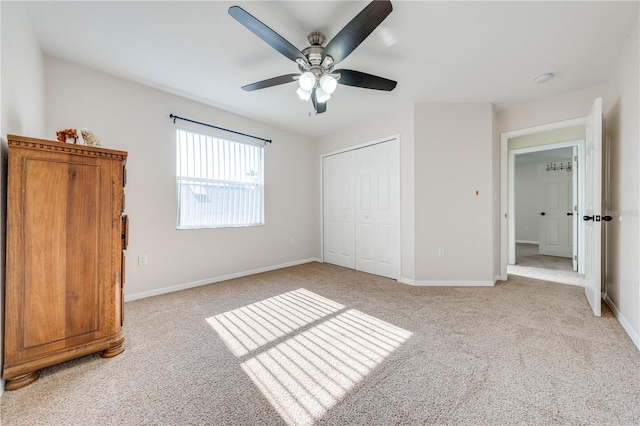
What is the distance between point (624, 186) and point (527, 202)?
612 centimetres

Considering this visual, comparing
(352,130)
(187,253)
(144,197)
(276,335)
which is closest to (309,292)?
(276,335)

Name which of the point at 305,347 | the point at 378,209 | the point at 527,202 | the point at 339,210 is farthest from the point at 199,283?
the point at 527,202

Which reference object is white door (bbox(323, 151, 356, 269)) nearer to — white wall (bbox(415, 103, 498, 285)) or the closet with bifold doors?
the closet with bifold doors

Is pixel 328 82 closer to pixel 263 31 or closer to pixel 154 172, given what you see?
pixel 263 31

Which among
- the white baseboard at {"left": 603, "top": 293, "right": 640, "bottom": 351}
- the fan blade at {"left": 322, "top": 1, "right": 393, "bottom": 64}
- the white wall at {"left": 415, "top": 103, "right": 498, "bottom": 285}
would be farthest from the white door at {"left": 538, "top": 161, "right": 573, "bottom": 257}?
the fan blade at {"left": 322, "top": 1, "right": 393, "bottom": 64}

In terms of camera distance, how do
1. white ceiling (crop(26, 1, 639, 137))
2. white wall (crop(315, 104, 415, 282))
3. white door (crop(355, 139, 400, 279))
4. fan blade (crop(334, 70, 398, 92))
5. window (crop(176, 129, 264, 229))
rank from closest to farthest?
1. white ceiling (crop(26, 1, 639, 137))
2. fan blade (crop(334, 70, 398, 92))
3. window (crop(176, 129, 264, 229))
4. white wall (crop(315, 104, 415, 282))
5. white door (crop(355, 139, 400, 279))

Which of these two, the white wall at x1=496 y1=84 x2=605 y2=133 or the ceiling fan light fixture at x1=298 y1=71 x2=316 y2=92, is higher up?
the white wall at x1=496 y1=84 x2=605 y2=133

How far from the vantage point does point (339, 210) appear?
14.6ft

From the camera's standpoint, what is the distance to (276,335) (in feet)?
6.50

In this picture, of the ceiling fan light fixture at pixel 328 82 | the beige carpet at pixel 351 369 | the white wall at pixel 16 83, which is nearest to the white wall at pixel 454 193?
the beige carpet at pixel 351 369

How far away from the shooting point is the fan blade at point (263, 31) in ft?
4.71

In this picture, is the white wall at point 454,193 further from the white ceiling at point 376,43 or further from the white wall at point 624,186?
the white wall at point 624,186

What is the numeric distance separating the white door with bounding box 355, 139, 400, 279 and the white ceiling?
965 mm

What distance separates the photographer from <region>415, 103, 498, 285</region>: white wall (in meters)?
3.22
